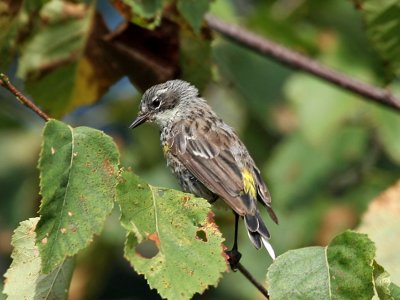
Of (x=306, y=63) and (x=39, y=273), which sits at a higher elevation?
(x=39, y=273)

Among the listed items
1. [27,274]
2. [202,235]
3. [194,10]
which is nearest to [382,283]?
[202,235]

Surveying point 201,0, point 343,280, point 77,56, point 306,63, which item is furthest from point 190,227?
point 306,63

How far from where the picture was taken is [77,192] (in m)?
3.61

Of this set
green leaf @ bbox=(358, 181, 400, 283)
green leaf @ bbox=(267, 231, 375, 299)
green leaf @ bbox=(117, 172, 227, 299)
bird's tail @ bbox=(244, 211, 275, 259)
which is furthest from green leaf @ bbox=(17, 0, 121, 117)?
green leaf @ bbox=(267, 231, 375, 299)

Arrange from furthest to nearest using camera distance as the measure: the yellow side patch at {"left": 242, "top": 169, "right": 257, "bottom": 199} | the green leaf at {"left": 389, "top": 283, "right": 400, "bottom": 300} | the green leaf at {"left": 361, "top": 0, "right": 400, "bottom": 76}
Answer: the green leaf at {"left": 361, "top": 0, "right": 400, "bottom": 76} → the yellow side patch at {"left": 242, "top": 169, "right": 257, "bottom": 199} → the green leaf at {"left": 389, "top": 283, "right": 400, "bottom": 300}

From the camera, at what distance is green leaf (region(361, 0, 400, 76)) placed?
220 inches

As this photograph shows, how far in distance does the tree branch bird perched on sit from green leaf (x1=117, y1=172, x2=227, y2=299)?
1.06m

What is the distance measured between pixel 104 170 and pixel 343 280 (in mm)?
1032

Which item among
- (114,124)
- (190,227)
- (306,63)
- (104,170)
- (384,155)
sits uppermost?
(104,170)

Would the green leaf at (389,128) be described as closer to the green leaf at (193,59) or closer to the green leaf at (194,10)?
the green leaf at (193,59)

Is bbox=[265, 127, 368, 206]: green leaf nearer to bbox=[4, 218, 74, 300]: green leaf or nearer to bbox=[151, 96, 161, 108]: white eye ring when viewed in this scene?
bbox=[151, 96, 161, 108]: white eye ring

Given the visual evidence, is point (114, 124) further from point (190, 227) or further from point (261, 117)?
point (190, 227)

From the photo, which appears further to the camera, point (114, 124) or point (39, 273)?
point (114, 124)

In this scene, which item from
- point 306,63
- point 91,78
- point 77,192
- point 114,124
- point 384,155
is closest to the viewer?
point 77,192
